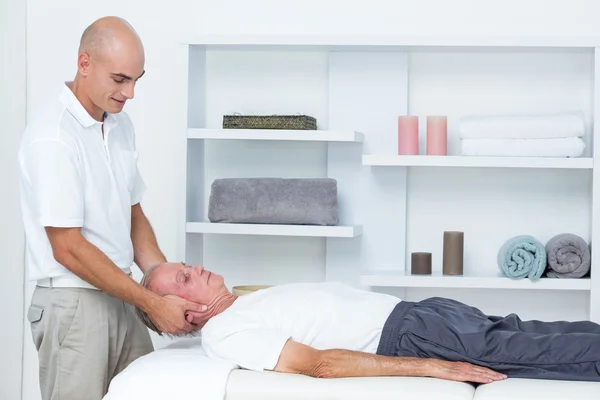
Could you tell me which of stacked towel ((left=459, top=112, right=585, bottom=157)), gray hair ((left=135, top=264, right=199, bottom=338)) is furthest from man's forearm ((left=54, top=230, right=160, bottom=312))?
stacked towel ((left=459, top=112, right=585, bottom=157))

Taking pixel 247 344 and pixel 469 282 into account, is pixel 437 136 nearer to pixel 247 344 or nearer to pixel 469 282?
pixel 469 282

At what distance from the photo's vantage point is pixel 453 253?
311 centimetres

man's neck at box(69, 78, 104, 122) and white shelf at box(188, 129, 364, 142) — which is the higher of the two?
man's neck at box(69, 78, 104, 122)

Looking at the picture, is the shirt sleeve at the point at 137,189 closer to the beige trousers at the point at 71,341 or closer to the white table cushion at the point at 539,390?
the beige trousers at the point at 71,341

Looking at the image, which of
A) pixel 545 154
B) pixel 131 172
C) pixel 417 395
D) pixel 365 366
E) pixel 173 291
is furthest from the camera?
pixel 545 154

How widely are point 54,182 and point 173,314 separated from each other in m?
0.48

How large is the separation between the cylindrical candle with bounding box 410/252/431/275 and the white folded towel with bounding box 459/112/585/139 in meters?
0.45

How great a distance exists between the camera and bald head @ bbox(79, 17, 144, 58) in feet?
7.80

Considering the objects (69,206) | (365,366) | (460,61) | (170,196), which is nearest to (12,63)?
(170,196)

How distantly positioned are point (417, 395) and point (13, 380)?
2.13 m

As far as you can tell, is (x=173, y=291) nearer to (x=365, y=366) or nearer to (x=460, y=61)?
(x=365, y=366)

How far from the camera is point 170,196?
3.44m

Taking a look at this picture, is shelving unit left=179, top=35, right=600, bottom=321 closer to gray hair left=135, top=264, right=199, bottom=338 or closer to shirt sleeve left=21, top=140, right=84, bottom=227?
gray hair left=135, top=264, right=199, bottom=338

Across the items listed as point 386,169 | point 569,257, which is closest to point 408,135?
point 386,169
